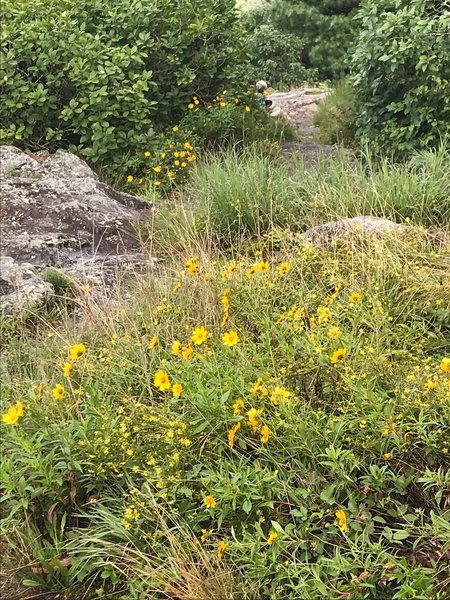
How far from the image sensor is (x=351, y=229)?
3.71 metres

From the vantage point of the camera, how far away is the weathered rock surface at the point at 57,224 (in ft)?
13.8

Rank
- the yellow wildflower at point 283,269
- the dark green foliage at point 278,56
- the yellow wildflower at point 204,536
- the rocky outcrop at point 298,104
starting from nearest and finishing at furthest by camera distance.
A: the yellow wildflower at point 204,536 < the yellow wildflower at point 283,269 < the rocky outcrop at point 298,104 < the dark green foliage at point 278,56

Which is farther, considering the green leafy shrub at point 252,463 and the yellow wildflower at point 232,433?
the yellow wildflower at point 232,433

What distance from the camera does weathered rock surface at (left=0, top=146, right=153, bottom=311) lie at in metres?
4.19

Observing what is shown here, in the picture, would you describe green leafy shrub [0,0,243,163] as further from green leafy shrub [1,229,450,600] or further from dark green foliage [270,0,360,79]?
dark green foliage [270,0,360,79]

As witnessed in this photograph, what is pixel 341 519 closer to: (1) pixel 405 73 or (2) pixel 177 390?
(2) pixel 177 390

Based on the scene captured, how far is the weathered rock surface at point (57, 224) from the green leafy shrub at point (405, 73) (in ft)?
8.34

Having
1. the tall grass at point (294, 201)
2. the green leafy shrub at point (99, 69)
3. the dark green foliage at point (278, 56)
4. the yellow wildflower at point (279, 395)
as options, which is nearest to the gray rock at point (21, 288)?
the tall grass at point (294, 201)

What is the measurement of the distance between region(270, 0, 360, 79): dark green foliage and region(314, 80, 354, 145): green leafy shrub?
3882 millimetres

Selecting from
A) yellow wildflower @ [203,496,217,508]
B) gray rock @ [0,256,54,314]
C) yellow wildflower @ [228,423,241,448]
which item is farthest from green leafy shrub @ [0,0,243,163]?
yellow wildflower @ [203,496,217,508]

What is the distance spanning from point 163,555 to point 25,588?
536 millimetres

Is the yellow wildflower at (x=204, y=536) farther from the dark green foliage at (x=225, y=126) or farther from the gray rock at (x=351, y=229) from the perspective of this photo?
the dark green foliage at (x=225, y=126)

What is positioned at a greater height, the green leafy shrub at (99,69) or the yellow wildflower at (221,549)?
the green leafy shrub at (99,69)

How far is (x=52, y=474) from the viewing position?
223cm
